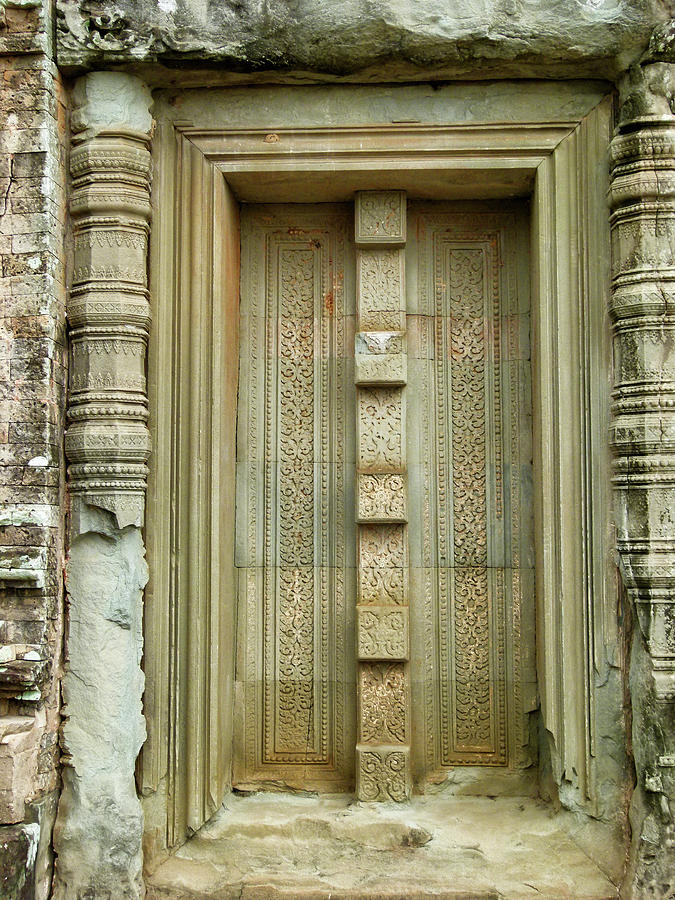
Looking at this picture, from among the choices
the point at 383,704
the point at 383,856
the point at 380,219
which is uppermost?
the point at 380,219

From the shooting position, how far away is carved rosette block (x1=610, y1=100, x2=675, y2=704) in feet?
11.4

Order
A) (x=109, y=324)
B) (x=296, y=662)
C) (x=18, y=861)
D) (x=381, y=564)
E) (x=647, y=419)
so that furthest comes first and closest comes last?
1. (x=296, y=662)
2. (x=381, y=564)
3. (x=109, y=324)
4. (x=647, y=419)
5. (x=18, y=861)

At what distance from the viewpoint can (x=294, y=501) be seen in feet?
13.6

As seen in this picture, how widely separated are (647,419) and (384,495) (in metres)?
1.25

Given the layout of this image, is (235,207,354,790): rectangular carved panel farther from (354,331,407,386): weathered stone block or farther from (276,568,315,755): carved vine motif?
(354,331,407,386): weathered stone block

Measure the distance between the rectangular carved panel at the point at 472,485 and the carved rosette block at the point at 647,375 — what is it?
609 mm

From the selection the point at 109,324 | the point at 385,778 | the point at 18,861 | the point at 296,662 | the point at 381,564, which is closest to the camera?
the point at 18,861

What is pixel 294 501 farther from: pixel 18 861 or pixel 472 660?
pixel 18 861

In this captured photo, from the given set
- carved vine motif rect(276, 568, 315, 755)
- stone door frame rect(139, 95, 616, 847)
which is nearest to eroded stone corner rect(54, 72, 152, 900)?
stone door frame rect(139, 95, 616, 847)

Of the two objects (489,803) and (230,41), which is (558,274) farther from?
(489,803)

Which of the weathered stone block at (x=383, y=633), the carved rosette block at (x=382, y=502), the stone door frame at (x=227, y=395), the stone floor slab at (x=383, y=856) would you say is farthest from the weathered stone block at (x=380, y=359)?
the stone floor slab at (x=383, y=856)

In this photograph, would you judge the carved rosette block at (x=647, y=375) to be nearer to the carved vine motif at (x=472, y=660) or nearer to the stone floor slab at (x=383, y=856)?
the carved vine motif at (x=472, y=660)

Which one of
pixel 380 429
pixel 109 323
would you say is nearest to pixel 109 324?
pixel 109 323

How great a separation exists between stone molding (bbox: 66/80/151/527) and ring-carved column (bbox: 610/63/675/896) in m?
2.15
